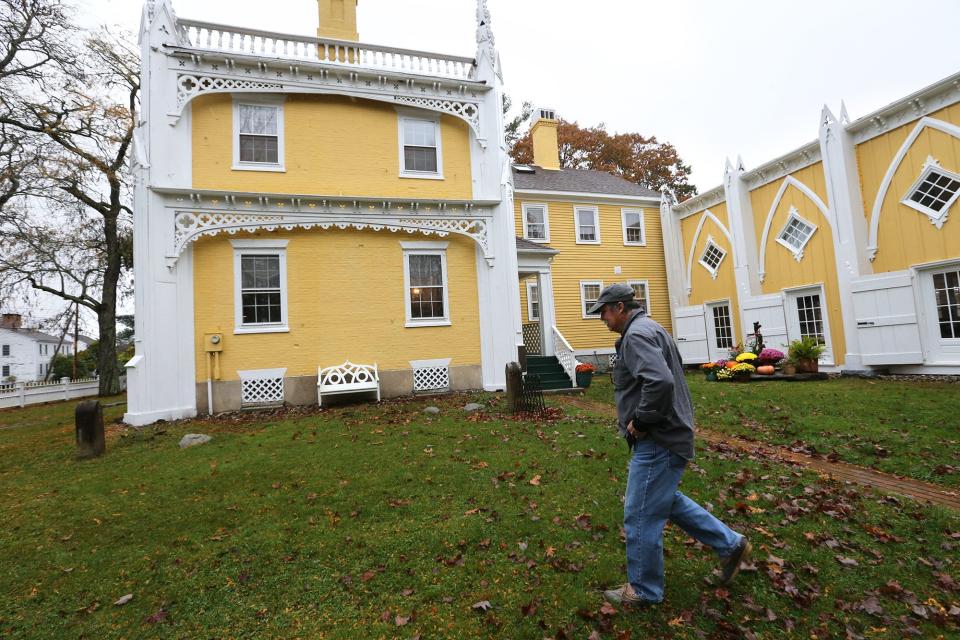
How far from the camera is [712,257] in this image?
17.8 meters

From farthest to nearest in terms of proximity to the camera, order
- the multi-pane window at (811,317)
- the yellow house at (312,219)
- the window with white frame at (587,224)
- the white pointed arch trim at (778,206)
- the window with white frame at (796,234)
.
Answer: the window with white frame at (587,224), the window with white frame at (796,234), the multi-pane window at (811,317), the white pointed arch trim at (778,206), the yellow house at (312,219)

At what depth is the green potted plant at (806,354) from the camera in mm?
12648

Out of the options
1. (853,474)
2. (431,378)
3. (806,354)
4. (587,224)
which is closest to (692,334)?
(806,354)

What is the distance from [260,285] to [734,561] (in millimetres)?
11174

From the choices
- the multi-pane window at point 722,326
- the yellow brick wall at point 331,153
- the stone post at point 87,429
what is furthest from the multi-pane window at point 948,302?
the stone post at point 87,429

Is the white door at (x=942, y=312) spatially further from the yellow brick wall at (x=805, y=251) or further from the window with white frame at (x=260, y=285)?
the window with white frame at (x=260, y=285)

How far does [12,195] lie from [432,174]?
14.5m

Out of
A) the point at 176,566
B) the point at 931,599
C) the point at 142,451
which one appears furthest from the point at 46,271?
the point at 931,599

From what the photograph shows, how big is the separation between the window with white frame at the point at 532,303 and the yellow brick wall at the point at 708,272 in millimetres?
6471

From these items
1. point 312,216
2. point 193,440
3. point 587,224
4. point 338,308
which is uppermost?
point 587,224

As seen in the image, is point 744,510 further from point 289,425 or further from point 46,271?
point 46,271

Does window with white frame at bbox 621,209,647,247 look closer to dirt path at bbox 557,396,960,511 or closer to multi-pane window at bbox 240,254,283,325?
dirt path at bbox 557,396,960,511

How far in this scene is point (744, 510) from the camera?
437 centimetres

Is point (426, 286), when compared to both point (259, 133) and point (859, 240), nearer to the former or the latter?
point (259, 133)
